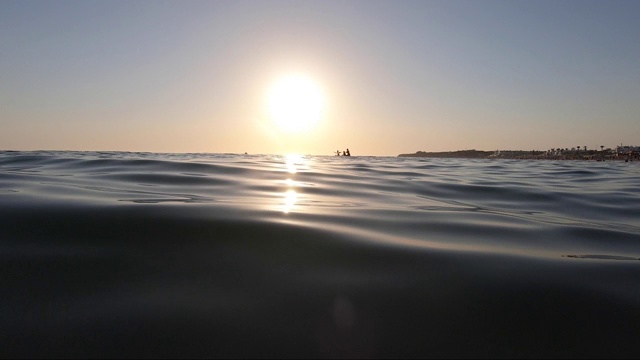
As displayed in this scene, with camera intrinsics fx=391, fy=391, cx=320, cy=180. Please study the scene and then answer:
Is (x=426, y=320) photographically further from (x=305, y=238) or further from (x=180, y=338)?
(x=305, y=238)

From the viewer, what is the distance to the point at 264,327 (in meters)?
1.40

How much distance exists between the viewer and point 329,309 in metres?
1.57

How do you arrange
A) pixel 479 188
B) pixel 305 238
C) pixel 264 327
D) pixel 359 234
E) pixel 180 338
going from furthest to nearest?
1. pixel 479 188
2. pixel 359 234
3. pixel 305 238
4. pixel 264 327
5. pixel 180 338

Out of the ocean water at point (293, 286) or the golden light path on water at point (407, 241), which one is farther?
the golden light path on water at point (407, 241)

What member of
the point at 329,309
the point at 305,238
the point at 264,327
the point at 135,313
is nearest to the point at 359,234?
the point at 305,238

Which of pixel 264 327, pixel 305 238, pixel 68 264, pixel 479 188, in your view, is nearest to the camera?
pixel 264 327

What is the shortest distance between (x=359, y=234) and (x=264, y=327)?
1.49m

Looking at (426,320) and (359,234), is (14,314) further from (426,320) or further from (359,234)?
(359,234)

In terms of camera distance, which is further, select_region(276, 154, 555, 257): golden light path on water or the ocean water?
→ select_region(276, 154, 555, 257): golden light path on water

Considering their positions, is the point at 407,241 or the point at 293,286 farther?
the point at 407,241

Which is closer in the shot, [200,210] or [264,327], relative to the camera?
[264,327]

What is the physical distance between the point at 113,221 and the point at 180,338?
1.62 meters

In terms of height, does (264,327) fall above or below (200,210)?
below

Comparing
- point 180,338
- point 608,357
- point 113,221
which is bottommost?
point 608,357
